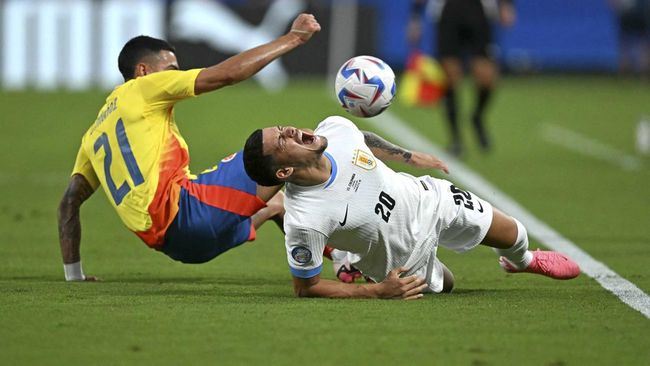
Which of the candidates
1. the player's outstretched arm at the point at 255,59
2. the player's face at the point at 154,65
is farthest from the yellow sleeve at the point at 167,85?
the player's face at the point at 154,65

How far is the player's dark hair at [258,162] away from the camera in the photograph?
21.6ft

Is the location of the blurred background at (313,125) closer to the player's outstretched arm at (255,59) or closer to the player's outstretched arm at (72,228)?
the player's outstretched arm at (72,228)

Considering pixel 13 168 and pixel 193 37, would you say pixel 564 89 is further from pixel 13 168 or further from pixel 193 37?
pixel 13 168

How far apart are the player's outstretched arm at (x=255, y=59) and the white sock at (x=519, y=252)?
4.92ft

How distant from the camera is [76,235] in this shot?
7.81m

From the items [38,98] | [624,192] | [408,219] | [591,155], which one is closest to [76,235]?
[408,219]

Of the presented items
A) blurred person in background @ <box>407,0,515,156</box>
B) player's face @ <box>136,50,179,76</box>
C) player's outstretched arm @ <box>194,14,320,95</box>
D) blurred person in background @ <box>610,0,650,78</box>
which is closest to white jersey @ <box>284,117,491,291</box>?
player's outstretched arm @ <box>194,14,320,95</box>

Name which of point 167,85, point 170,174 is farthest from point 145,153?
point 167,85

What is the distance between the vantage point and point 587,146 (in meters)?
17.0

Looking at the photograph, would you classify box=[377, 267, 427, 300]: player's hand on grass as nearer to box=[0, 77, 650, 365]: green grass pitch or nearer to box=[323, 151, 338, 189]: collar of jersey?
box=[0, 77, 650, 365]: green grass pitch

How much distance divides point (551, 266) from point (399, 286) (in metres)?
1.03

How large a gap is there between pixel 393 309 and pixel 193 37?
1944 cm

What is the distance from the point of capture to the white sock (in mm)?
7164

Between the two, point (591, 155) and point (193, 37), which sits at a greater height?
point (591, 155)
